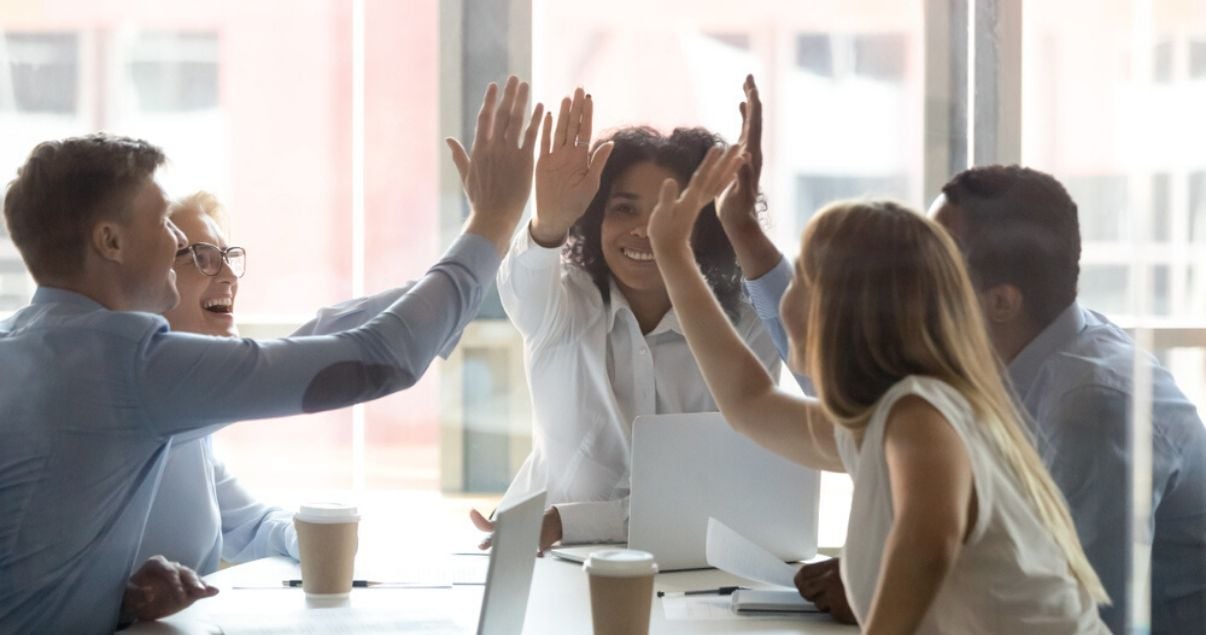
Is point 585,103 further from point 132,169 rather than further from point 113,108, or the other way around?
point 113,108

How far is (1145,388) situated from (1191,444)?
13 centimetres

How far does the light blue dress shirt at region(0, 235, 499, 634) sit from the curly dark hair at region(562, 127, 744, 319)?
0.87 m

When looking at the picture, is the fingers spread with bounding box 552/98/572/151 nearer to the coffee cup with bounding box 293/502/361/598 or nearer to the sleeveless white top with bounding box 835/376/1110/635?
the coffee cup with bounding box 293/502/361/598

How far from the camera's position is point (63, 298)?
1463 millimetres

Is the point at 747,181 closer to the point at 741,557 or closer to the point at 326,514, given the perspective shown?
the point at 741,557

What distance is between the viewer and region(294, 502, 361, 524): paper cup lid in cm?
161

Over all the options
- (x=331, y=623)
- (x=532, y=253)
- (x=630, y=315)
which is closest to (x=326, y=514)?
(x=331, y=623)

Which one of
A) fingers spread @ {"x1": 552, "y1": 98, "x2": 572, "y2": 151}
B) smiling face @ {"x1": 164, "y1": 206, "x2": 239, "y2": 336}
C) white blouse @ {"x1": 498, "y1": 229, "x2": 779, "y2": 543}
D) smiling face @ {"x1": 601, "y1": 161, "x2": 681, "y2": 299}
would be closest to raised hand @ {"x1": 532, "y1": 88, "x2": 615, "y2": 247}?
fingers spread @ {"x1": 552, "y1": 98, "x2": 572, "y2": 151}

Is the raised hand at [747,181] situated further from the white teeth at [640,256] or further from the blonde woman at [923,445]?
the blonde woman at [923,445]

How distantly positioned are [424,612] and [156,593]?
0.99ft

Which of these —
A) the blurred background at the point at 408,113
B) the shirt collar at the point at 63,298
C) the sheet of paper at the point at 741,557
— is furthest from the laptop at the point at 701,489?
the blurred background at the point at 408,113

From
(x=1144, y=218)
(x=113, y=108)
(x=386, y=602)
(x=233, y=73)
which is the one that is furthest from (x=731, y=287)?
(x=113, y=108)

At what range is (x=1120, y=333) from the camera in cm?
196

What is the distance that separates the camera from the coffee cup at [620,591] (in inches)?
51.9
